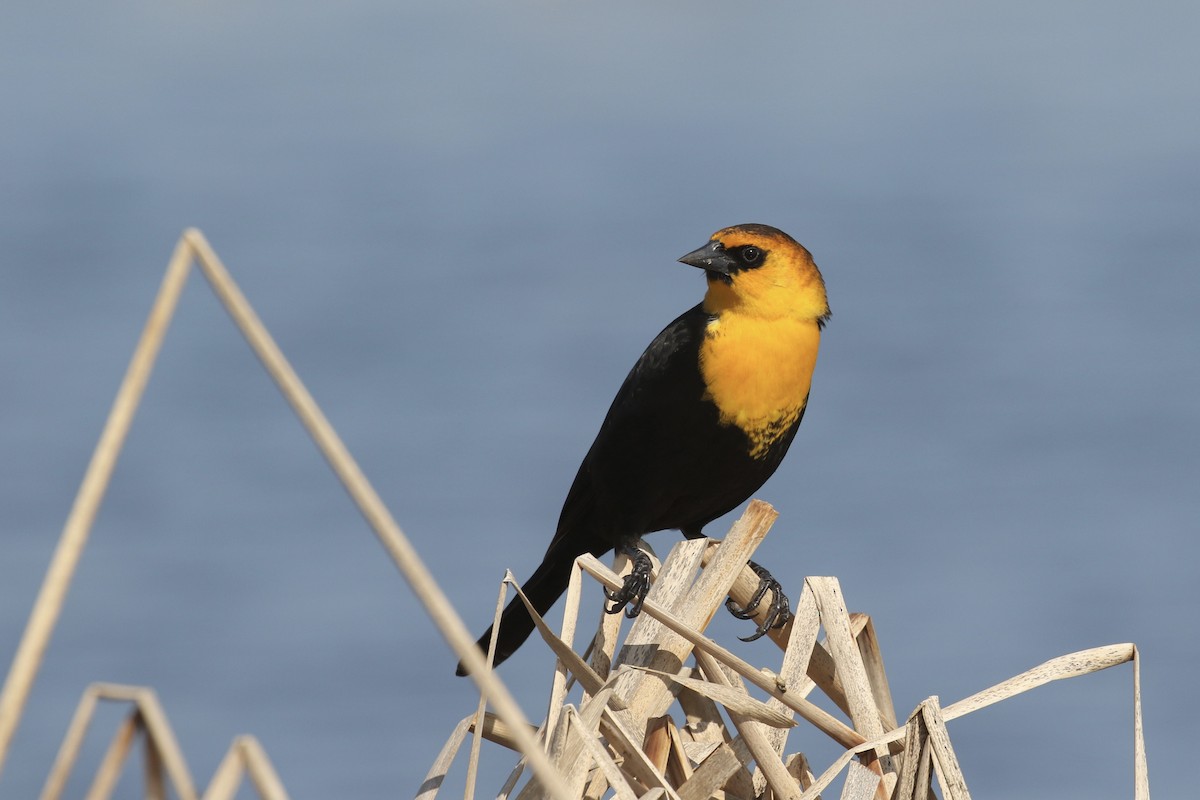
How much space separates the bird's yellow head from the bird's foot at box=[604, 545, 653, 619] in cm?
73

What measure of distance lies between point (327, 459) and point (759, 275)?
297 cm

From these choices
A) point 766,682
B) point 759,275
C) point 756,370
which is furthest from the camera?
point 759,275

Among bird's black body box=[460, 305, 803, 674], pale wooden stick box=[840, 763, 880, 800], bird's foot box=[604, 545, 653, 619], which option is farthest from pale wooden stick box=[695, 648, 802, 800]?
bird's black body box=[460, 305, 803, 674]

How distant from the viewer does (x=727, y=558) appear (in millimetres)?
2943

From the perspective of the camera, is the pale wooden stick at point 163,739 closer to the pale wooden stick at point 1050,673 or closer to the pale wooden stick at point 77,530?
the pale wooden stick at point 77,530

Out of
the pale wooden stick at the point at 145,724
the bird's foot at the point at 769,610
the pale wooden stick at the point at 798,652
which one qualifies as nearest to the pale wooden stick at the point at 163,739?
the pale wooden stick at the point at 145,724

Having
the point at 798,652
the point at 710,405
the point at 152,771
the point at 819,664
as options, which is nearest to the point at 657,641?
the point at 798,652

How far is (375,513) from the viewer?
1.28 m

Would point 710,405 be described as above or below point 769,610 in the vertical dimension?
above

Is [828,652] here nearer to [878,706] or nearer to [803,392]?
[878,706]

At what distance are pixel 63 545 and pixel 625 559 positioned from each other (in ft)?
9.95

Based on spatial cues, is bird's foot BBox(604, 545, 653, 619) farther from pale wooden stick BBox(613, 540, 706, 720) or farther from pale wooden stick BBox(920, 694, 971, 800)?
pale wooden stick BBox(920, 694, 971, 800)

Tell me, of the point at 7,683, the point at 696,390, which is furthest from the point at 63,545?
the point at 696,390

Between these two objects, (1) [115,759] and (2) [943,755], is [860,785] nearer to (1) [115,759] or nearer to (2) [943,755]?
(2) [943,755]
